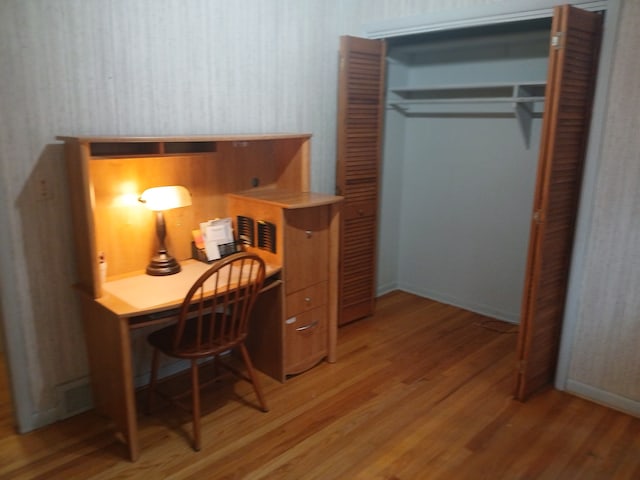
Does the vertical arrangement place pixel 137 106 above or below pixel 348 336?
above

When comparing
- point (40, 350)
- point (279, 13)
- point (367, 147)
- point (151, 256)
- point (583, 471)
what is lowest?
point (583, 471)

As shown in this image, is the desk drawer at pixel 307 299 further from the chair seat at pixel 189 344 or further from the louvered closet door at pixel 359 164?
the louvered closet door at pixel 359 164

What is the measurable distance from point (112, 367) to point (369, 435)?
1245mm

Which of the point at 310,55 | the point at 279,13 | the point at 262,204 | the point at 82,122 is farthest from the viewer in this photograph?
the point at 310,55

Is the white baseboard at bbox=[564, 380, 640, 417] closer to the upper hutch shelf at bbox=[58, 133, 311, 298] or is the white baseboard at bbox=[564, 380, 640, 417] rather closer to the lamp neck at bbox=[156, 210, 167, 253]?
the upper hutch shelf at bbox=[58, 133, 311, 298]

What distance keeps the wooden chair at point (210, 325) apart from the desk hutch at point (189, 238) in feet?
0.40

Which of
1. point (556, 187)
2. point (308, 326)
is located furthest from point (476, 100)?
point (308, 326)

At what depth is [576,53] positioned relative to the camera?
2.37 metres

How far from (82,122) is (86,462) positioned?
5.04 ft

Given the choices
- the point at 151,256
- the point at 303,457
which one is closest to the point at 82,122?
the point at 151,256

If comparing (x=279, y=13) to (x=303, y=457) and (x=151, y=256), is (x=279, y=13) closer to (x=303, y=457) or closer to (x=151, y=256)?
(x=151, y=256)

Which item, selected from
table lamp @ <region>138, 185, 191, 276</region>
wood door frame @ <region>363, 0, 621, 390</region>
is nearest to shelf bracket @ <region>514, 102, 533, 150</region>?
wood door frame @ <region>363, 0, 621, 390</region>

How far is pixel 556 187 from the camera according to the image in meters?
2.50

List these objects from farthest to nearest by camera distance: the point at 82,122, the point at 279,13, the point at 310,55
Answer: the point at 310,55 < the point at 279,13 < the point at 82,122
